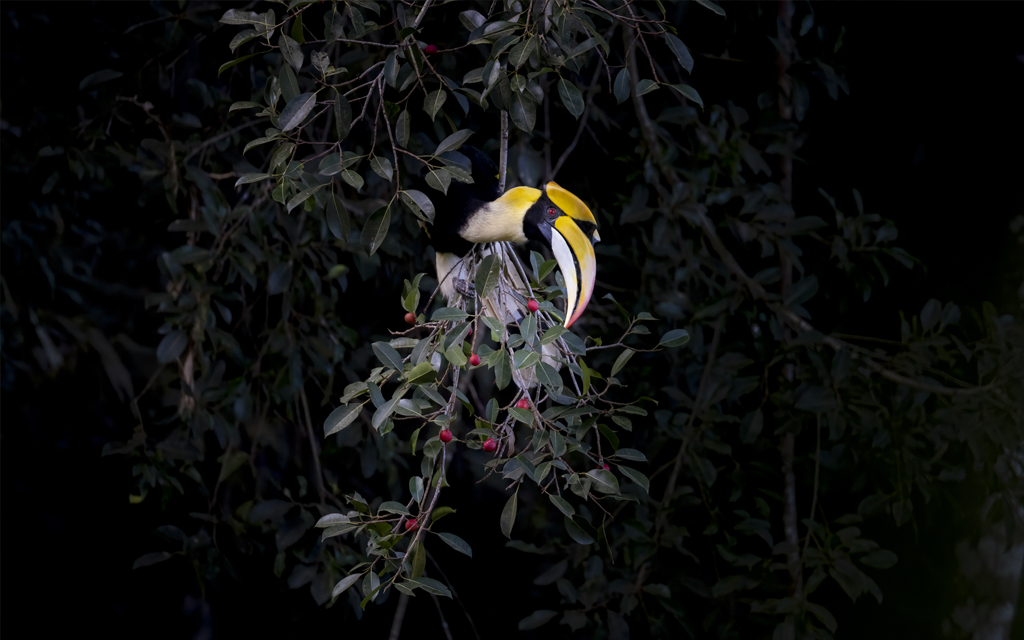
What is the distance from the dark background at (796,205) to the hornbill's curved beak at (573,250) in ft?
2.30

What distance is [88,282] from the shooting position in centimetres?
149

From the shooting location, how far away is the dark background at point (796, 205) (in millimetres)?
1372

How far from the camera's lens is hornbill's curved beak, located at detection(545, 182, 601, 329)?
2.55ft

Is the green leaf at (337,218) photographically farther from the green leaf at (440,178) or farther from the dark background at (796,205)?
the dark background at (796,205)

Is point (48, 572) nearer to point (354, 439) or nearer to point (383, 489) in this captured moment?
point (383, 489)

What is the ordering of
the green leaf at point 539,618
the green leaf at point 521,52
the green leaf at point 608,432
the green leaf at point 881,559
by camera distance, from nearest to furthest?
the green leaf at point 521,52 < the green leaf at point 608,432 < the green leaf at point 881,559 < the green leaf at point 539,618

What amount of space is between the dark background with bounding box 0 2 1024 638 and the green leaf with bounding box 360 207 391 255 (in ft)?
2.50

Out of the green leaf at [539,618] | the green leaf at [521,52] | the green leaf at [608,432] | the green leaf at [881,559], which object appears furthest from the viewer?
the green leaf at [539,618]

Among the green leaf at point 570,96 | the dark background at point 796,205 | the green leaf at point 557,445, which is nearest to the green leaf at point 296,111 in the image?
the green leaf at point 570,96

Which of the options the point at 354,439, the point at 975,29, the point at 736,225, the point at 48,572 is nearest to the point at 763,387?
the point at 736,225

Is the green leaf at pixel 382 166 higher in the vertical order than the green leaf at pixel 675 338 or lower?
higher

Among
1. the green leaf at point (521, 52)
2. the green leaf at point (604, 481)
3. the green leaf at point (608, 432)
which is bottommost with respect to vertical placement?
the green leaf at point (604, 481)

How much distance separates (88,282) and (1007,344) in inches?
61.7

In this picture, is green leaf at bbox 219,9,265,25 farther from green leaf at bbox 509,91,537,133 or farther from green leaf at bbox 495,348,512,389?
green leaf at bbox 495,348,512,389
